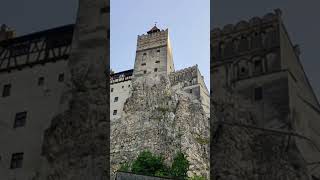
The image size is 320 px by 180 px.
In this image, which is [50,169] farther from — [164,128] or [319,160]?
[164,128]

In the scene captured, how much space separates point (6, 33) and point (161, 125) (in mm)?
30170

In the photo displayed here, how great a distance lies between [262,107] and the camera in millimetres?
12375

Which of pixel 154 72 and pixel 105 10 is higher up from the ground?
pixel 154 72

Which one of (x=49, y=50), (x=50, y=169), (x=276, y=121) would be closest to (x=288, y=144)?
(x=276, y=121)

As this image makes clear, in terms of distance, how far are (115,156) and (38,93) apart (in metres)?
28.3

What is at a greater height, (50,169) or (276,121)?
(276,121)

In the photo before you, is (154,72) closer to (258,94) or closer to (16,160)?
(16,160)

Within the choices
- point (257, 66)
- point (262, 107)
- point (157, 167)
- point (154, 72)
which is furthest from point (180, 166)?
point (262, 107)

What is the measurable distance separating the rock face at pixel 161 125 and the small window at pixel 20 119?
25.6 metres

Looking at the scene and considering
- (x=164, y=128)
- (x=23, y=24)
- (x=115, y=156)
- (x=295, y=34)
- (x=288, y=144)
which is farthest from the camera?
(x=164, y=128)

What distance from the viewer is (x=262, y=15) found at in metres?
13.2

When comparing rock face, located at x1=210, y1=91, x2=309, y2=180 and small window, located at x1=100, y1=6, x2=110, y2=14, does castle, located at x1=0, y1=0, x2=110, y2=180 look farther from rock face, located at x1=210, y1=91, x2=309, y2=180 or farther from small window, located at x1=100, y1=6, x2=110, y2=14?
rock face, located at x1=210, y1=91, x2=309, y2=180

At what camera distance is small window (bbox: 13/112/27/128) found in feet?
46.0

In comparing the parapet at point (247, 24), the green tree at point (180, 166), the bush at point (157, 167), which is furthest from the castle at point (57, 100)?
the green tree at point (180, 166)
